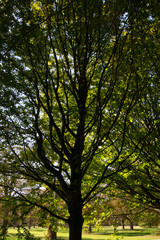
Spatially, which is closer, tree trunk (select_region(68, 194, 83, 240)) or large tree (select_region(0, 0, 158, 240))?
large tree (select_region(0, 0, 158, 240))

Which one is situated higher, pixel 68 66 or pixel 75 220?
pixel 68 66

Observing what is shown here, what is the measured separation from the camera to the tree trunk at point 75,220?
159 inches

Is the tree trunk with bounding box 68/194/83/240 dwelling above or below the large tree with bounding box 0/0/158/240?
below

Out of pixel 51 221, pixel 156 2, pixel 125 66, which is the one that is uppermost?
pixel 156 2

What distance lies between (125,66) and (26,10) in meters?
2.75

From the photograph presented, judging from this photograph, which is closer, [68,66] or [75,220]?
[75,220]

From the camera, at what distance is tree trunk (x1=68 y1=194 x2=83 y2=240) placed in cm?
404

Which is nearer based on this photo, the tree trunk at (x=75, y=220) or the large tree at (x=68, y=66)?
the large tree at (x=68, y=66)

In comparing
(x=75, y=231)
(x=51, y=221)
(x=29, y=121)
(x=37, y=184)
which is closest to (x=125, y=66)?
(x=29, y=121)

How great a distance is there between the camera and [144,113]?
6.80 metres

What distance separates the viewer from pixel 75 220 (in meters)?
4.10

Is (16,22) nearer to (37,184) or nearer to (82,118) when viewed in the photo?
(82,118)

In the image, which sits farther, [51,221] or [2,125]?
[51,221]

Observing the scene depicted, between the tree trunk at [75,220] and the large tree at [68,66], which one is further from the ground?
the large tree at [68,66]
